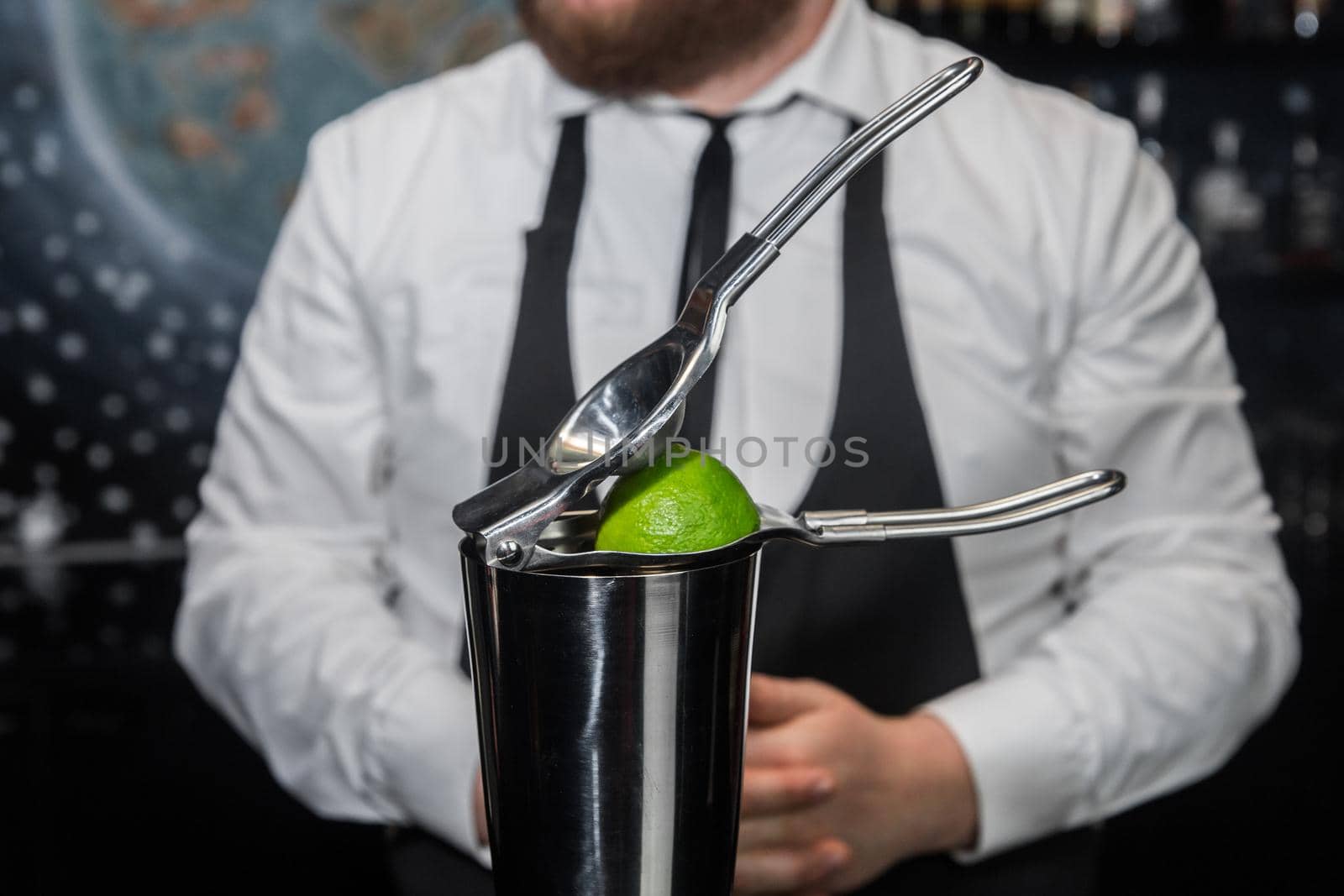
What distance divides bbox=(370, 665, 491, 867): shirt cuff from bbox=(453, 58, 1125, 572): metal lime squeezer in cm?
52

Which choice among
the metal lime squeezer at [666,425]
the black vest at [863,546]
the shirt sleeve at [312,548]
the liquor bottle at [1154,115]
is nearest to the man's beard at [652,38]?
the black vest at [863,546]

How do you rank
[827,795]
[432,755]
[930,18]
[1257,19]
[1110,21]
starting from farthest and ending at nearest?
1. [1257,19]
2. [1110,21]
3. [930,18]
4. [432,755]
5. [827,795]

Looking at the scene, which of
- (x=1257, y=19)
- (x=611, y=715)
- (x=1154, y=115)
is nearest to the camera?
(x=611, y=715)

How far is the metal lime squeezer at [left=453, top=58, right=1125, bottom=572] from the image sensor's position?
1.27ft

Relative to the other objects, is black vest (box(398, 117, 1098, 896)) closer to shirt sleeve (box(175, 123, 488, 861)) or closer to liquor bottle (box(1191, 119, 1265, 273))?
shirt sleeve (box(175, 123, 488, 861))

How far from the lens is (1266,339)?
268 cm

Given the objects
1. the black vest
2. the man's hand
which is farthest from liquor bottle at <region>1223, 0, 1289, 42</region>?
the man's hand

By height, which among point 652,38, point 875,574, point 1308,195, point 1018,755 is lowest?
point 1018,755

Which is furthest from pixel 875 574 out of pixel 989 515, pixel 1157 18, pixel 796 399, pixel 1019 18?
pixel 1157 18

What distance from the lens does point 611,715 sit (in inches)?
15.7

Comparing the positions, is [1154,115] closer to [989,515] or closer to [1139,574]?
[1139,574]

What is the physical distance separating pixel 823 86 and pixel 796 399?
0.92 feet

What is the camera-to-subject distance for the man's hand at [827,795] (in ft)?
2.41

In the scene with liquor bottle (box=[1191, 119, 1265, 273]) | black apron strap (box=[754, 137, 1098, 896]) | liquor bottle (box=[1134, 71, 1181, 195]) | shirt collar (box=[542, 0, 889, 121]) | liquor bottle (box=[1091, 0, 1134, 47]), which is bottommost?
black apron strap (box=[754, 137, 1098, 896])
